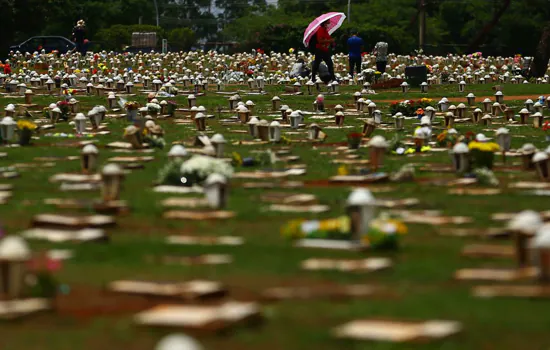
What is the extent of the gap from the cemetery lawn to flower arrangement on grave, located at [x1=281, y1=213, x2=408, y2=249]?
3.6 inches

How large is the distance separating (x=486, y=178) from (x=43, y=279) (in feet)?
22.7

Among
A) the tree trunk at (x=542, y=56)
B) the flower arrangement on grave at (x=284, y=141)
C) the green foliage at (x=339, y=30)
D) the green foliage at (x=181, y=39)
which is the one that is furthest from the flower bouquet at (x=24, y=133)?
the green foliage at (x=181, y=39)

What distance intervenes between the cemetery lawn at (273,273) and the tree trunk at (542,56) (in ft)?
84.6

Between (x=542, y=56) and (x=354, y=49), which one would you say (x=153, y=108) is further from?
(x=542, y=56)

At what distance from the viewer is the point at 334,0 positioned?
97062mm

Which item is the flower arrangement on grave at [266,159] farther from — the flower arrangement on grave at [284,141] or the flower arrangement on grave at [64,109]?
the flower arrangement on grave at [64,109]

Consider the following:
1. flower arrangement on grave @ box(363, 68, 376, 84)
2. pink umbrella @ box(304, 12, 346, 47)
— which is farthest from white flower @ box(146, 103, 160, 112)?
flower arrangement on grave @ box(363, 68, 376, 84)

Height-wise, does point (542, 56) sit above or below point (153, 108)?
below

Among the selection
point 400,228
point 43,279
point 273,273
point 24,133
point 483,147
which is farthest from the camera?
point 24,133

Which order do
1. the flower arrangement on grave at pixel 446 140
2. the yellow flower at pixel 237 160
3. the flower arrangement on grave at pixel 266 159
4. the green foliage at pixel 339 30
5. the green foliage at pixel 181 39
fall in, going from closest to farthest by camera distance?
the yellow flower at pixel 237 160 → the flower arrangement on grave at pixel 266 159 → the flower arrangement on grave at pixel 446 140 → the green foliage at pixel 339 30 → the green foliage at pixel 181 39

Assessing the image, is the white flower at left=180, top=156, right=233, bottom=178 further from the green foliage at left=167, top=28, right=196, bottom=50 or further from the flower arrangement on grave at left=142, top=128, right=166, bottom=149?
the green foliage at left=167, top=28, right=196, bottom=50

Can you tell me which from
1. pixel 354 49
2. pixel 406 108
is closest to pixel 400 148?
pixel 406 108

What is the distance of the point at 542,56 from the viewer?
4044 centimetres

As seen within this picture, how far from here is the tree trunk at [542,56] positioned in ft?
131
